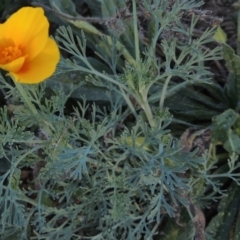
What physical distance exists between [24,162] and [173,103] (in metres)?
0.49

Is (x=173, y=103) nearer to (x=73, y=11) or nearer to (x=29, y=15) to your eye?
(x=73, y=11)

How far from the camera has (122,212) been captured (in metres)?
1.17

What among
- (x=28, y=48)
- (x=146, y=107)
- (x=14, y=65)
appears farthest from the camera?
(x=146, y=107)

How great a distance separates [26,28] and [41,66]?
4.5 inches

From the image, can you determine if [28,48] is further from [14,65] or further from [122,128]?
[122,128]

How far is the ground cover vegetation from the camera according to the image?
3.55 feet

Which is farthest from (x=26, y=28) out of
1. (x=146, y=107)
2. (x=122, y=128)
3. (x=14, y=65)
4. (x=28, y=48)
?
(x=122, y=128)

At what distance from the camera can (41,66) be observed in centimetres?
96

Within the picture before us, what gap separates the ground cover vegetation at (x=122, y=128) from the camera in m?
1.08

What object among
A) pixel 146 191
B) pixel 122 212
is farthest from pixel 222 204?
pixel 122 212

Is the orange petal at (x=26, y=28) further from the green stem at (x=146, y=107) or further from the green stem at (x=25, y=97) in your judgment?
the green stem at (x=146, y=107)

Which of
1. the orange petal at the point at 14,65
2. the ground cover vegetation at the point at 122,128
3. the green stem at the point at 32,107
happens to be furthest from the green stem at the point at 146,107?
the orange petal at the point at 14,65

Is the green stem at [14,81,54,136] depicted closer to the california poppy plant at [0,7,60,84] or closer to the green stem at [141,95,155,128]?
the california poppy plant at [0,7,60,84]

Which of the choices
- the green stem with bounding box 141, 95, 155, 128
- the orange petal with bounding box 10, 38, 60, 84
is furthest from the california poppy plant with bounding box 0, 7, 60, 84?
the green stem with bounding box 141, 95, 155, 128
